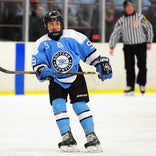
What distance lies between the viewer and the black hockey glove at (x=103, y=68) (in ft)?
18.8

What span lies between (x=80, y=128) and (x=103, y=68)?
1721 mm

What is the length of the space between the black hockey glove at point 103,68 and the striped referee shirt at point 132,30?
6.51 meters

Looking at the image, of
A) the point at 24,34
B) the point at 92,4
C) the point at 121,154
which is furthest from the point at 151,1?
the point at 121,154

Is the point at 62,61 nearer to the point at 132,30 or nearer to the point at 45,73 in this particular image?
the point at 45,73

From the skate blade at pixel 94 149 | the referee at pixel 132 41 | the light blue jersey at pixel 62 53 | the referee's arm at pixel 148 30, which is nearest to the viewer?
the skate blade at pixel 94 149

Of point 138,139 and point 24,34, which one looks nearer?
point 138,139

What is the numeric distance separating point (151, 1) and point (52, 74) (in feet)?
28.7

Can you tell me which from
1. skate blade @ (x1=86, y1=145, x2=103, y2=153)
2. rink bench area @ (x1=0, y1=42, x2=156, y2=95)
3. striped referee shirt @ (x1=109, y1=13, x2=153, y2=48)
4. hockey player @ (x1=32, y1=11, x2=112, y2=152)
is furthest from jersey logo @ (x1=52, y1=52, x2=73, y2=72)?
striped referee shirt @ (x1=109, y1=13, x2=153, y2=48)

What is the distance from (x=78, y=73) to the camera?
18.6ft

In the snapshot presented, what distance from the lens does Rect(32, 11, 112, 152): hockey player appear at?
18.6ft

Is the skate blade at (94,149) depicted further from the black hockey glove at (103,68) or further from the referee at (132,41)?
the referee at (132,41)

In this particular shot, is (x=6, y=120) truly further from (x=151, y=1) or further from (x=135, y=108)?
(x=151, y=1)

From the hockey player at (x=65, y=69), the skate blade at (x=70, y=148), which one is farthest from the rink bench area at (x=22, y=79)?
the skate blade at (x=70, y=148)

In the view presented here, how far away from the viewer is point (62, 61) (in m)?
5.68
